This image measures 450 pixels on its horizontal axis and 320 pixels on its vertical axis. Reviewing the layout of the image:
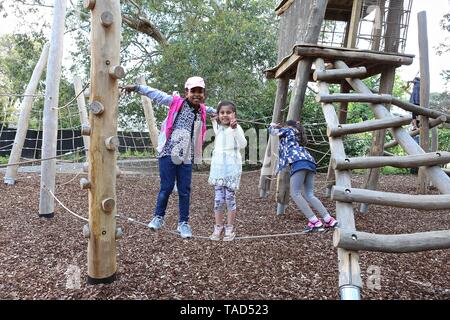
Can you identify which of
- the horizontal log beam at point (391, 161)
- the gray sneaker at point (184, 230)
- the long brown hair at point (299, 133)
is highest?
the long brown hair at point (299, 133)

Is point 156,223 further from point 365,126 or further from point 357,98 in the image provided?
point 357,98

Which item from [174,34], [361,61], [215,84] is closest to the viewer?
[361,61]

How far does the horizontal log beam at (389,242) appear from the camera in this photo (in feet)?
7.18

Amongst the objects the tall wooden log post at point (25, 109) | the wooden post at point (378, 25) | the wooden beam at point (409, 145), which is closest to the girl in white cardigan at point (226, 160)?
the wooden beam at point (409, 145)

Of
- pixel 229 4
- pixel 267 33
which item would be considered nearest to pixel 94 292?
pixel 267 33

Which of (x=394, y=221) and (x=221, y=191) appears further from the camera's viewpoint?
(x=394, y=221)

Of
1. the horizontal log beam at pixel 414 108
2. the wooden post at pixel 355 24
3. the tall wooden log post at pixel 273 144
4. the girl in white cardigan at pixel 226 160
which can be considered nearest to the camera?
the girl in white cardigan at pixel 226 160

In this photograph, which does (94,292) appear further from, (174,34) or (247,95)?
(174,34)

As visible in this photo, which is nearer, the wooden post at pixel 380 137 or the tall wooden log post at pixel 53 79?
the tall wooden log post at pixel 53 79

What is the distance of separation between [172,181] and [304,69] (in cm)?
222

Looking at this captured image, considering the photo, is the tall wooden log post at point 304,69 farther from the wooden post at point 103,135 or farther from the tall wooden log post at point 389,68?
the wooden post at point 103,135

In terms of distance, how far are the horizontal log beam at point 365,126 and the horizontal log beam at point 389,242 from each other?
3.18ft

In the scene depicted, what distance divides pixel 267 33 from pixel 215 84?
1795 millimetres

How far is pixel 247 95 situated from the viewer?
30.4 ft
